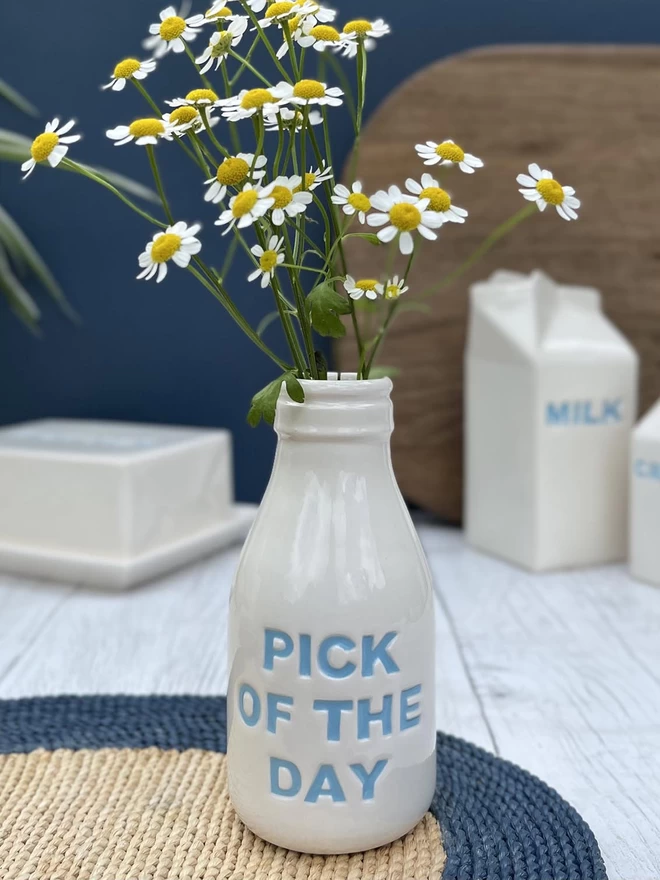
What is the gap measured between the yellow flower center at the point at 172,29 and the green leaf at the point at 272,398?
5.4 inches

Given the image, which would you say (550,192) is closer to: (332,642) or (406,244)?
(406,244)

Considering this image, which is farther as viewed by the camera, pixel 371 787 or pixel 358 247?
pixel 358 247

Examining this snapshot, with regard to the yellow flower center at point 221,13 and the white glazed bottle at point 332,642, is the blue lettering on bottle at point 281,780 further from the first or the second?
the yellow flower center at point 221,13

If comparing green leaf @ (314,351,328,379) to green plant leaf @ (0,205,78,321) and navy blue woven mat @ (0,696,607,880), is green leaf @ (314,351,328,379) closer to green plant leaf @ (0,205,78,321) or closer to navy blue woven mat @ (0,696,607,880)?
navy blue woven mat @ (0,696,607,880)

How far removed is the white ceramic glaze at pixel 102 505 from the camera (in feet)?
2.59

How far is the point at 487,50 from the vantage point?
0.95m

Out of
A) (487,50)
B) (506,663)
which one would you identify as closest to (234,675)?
(506,663)

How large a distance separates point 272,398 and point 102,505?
0.46 metres

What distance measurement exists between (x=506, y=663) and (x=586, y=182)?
0.55 meters

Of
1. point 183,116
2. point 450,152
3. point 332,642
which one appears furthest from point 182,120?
point 332,642

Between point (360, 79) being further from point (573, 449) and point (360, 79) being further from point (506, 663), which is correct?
point (573, 449)

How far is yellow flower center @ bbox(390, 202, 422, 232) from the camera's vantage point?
1.05ft

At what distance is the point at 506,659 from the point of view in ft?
2.11

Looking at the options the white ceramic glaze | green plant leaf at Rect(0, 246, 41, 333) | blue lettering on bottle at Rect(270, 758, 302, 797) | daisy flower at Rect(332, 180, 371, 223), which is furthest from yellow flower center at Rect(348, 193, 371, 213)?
green plant leaf at Rect(0, 246, 41, 333)
